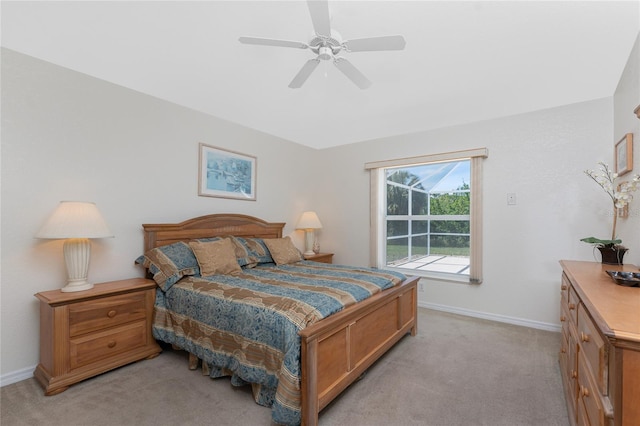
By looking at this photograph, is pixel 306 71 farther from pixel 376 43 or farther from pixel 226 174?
pixel 226 174

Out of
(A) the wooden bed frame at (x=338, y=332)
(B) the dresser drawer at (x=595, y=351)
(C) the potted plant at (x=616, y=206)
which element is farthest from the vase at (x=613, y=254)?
(A) the wooden bed frame at (x=338, y=332)

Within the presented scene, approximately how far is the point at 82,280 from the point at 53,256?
1.16 ft

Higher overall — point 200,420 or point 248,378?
point 248,378

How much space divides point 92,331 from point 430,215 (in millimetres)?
3904

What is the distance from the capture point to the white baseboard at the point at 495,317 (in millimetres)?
3098

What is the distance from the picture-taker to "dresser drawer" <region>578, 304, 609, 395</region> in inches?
37.2

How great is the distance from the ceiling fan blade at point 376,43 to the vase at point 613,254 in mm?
2098

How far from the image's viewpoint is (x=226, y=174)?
11.9 feet

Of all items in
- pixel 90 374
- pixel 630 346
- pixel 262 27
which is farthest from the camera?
pixel 262 27

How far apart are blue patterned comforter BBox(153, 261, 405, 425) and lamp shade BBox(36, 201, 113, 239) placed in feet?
2.44

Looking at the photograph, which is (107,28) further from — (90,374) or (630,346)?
(630,346)

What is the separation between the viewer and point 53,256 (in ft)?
7.63

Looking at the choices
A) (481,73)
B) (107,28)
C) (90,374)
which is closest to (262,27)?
(107,28)

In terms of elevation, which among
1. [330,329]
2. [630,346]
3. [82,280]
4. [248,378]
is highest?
[630,346]
